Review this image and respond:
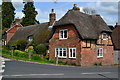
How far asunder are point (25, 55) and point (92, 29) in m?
11.7

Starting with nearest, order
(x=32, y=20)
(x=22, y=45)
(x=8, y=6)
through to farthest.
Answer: (x=22, y=45)
(x=32, y=20)
(x=8, y=6)

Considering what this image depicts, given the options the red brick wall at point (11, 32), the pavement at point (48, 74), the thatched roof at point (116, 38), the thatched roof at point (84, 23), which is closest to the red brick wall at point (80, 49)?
the thatched roof at point (84, 23)

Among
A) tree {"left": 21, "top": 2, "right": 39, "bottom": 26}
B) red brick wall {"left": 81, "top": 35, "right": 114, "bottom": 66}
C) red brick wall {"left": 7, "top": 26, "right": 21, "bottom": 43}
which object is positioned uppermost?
tree {"left": 21, "top": 2, "right": 39, "bottom": 26}

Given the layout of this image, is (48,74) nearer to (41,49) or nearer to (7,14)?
(41,49)

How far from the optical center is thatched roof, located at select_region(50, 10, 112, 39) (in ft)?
84.2

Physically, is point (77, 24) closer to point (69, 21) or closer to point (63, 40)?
point (69, 21)

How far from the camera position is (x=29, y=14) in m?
68.6

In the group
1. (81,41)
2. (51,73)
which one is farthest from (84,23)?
(51,73)

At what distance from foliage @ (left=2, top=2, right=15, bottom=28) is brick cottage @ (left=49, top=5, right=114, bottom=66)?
45.9 m

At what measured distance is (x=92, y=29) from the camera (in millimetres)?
27406

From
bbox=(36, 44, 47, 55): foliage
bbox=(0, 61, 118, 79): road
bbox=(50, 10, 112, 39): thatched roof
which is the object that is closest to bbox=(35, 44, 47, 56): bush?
bbox=(36, 44, 47, 55): foliage

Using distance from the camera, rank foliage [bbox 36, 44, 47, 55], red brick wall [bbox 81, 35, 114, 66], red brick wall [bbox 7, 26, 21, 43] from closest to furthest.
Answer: red brick wall [bbox 81, 35, 114, 66] < foliage [bbox 36, 44, 47, 55] < red brick wall [bbox 7, 26, 21, 43]

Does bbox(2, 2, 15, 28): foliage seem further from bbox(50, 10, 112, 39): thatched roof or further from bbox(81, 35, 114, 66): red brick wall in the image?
bbox(81, 35, 114, 66): red brick wall

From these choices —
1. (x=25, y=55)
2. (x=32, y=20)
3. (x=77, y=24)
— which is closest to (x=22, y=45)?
(x=25, y=55)
